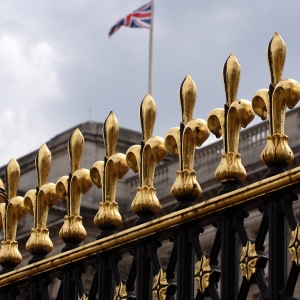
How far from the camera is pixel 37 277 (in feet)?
25.2

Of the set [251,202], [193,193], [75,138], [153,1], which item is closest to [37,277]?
[75,138]

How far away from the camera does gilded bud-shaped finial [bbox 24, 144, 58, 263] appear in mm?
7703

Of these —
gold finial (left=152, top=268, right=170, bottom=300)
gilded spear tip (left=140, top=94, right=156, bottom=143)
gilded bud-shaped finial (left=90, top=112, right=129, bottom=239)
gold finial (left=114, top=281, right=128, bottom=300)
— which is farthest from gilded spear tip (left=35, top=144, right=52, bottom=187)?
gold finial (left=152, top=268, right=170, bottom=300)

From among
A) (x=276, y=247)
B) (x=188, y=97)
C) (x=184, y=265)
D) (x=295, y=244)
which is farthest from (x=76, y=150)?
(x=295, y=244)

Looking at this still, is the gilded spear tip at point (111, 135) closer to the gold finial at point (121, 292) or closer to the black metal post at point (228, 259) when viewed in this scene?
the gold finial at point (121, 292)

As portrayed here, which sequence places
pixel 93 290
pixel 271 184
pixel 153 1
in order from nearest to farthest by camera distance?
pixel 271 184, pixel 93 290, pixel 153 1

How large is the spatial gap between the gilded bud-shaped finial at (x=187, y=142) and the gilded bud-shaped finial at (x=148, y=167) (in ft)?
0.34

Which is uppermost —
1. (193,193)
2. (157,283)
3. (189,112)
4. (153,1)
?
(153,1)

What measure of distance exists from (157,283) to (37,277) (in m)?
1.22

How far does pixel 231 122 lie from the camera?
21.5 ft

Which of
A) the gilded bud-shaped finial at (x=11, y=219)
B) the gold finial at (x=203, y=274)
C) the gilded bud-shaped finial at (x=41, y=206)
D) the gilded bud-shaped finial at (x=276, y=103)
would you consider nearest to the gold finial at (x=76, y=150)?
the gilded bud-shaped finial at (x=41, y=206)

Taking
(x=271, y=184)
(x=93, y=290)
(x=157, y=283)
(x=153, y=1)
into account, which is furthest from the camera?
(x=153, y=1)

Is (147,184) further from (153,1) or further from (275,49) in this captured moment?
(153,1)

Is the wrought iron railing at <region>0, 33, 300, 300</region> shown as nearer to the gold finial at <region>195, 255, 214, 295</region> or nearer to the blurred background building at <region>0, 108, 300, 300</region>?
the gold finial at <region>195, 255, 214, 295</region>
